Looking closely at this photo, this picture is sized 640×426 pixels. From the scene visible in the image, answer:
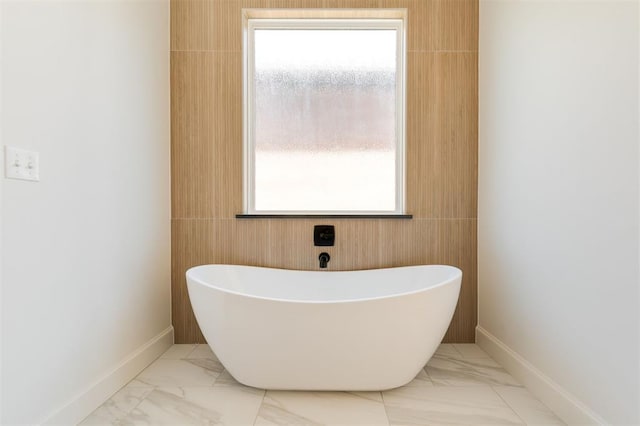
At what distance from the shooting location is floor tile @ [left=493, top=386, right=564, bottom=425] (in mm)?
1636

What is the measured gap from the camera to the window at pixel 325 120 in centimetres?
268

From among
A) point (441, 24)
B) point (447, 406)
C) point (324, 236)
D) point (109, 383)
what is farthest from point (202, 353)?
point (441, 24)

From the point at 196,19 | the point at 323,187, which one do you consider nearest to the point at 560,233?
the point at 323,187

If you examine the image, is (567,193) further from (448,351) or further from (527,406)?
(448,351)

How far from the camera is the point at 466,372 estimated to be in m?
2.12

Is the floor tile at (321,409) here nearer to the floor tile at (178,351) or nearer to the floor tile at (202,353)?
the floor tile at (202,353)

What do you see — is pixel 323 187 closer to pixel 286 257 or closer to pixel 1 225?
pixel 286 257

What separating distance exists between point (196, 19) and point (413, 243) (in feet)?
6.88

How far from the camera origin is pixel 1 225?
1245 millimetres

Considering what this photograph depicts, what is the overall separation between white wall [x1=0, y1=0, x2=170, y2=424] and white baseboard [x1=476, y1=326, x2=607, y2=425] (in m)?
2.08

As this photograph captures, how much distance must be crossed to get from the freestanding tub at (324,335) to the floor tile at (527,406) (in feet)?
1.37

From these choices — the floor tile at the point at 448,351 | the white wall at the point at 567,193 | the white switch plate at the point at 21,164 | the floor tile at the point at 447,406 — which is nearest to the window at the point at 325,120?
the white wall at the point at 567,193

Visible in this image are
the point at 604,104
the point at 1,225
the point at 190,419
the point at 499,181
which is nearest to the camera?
the point at 1,225

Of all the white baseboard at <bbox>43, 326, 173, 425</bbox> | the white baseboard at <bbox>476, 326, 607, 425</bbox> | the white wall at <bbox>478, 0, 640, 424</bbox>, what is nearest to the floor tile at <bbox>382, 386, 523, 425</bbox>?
the white baseboard at <bbox>476, 326, 607, 425</bbox>
